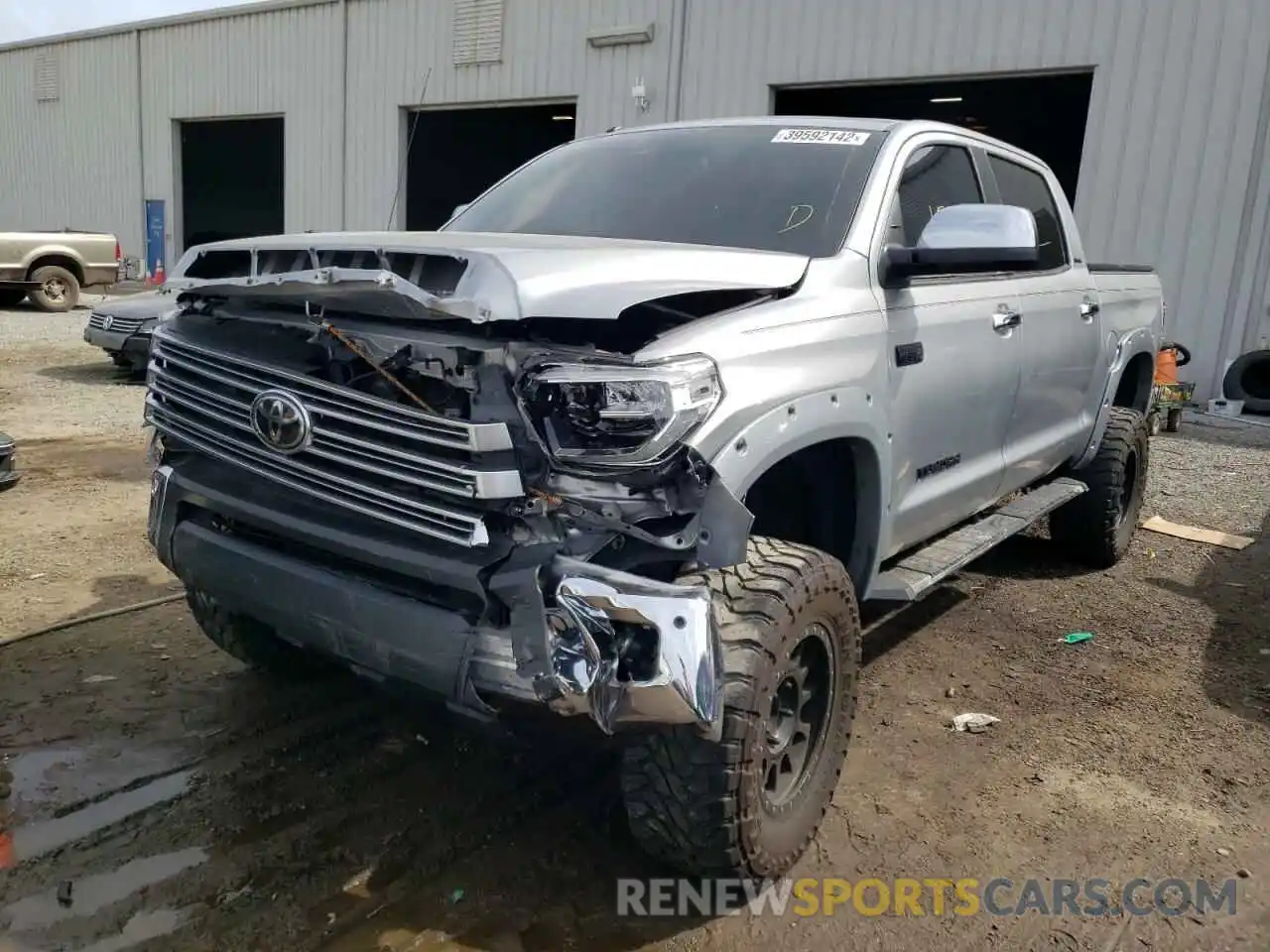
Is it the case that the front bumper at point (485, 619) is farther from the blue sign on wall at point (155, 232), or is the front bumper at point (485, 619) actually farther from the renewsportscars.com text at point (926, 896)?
the blue sign on wall at point (155, 232)

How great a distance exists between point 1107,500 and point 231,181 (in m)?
29.0

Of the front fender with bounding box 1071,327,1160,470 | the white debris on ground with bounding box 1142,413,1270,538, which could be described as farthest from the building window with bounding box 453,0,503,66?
the front fender with bounding box 1071,327,1160,470

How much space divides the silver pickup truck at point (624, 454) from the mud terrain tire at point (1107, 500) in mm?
2098

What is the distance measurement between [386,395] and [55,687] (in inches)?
82.1

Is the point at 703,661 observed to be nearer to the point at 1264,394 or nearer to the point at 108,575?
the point at 108,575

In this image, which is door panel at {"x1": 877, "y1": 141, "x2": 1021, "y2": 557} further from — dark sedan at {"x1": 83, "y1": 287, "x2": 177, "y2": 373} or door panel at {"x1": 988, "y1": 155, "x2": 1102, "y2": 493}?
dark sedan at {"x1": 83, "y1": 287, "x2": 177, "y2": 373}

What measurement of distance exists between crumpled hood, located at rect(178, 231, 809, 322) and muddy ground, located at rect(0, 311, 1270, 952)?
100cm

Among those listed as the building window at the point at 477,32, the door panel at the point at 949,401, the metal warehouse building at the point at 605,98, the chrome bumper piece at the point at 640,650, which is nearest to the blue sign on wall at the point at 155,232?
the metal warehouse building at the point at 605,98

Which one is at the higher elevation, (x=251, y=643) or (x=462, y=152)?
(x=462, y=152)

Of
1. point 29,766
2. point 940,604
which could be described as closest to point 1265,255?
point 940,604

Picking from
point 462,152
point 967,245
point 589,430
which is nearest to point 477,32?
point 462,152

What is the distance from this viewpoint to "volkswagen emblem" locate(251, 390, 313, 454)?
248 centimetres

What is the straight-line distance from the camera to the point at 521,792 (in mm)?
3074

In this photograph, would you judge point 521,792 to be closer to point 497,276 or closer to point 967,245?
point 497,276
